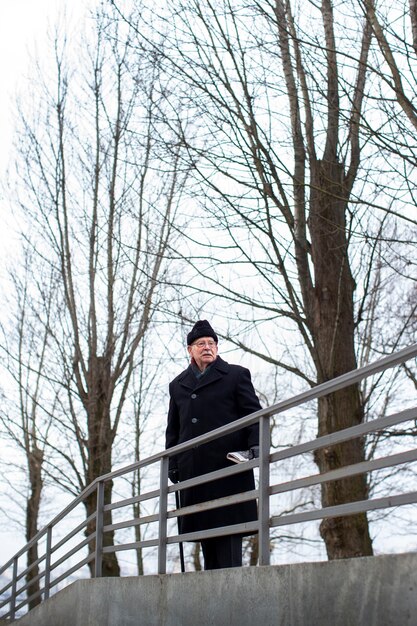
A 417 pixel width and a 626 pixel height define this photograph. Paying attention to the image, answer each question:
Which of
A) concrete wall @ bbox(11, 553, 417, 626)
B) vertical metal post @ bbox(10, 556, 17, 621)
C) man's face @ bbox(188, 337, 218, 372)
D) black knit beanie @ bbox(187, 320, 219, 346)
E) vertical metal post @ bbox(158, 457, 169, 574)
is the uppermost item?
black knit beanie @ bbox(187, 320, 219, 346)

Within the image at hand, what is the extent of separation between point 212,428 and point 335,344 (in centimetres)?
379

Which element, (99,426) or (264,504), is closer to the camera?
(264,504)

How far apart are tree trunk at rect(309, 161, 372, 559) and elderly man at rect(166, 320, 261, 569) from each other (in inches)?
119

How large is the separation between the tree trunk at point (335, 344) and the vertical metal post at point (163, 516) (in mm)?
2815

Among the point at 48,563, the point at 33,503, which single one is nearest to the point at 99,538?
the point at 48,563

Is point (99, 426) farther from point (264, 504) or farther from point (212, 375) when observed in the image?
point (264, 504)

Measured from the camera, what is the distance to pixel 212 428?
6.65 metres

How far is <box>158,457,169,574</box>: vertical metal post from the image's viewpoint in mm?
6953

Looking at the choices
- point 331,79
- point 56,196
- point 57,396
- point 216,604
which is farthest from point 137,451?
point 216,604

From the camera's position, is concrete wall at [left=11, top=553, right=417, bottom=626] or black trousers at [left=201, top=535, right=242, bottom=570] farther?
black trousers at [left=201, top=535, right=242, bottom=570]

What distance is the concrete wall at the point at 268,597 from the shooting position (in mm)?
4082

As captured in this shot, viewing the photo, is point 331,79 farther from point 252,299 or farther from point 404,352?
point 404,352

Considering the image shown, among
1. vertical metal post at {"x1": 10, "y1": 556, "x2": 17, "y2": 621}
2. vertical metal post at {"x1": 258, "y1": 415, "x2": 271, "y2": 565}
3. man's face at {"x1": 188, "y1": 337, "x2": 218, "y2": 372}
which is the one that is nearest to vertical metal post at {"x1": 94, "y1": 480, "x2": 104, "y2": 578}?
man's face at {"x1": 188, "y1": 337, "x2": 218, "y2": 372}

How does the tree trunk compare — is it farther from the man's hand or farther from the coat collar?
the coat collar
